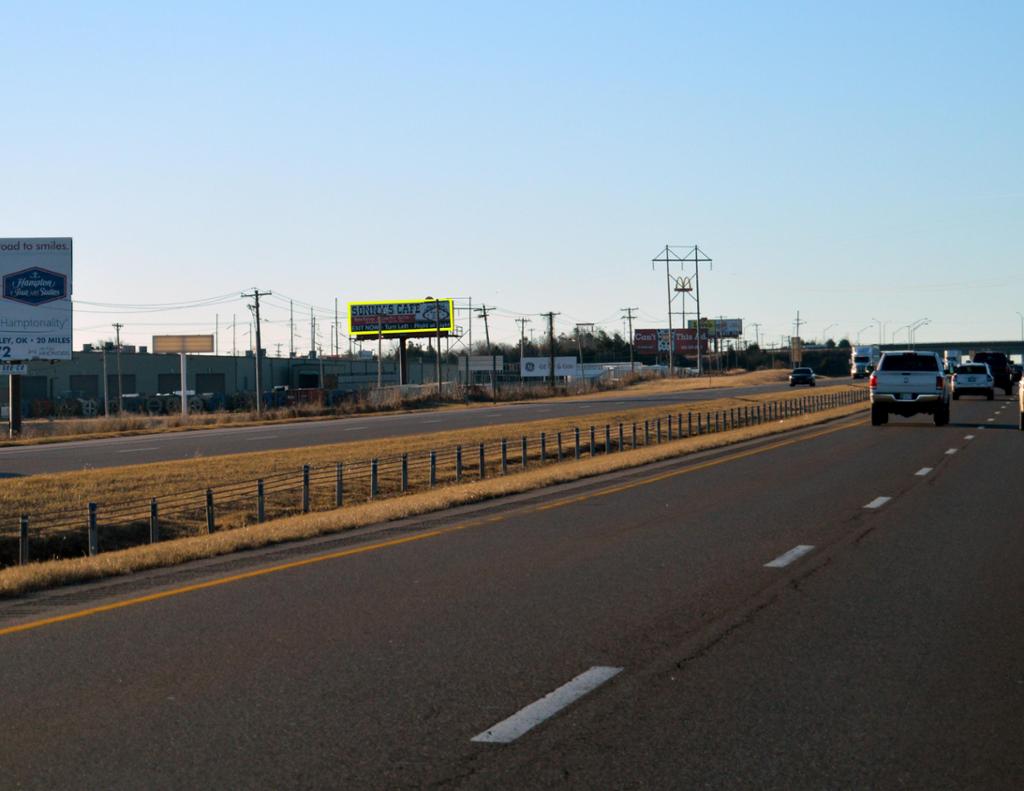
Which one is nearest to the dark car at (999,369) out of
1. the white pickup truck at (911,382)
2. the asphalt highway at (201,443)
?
the asphalt highway at (201,443)

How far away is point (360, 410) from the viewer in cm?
7831

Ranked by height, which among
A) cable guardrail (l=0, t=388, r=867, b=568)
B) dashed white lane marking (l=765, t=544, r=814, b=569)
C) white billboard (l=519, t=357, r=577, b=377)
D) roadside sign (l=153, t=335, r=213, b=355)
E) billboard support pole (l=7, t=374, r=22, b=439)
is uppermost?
roadside sign (l=153, t=335, r=213, b=355)

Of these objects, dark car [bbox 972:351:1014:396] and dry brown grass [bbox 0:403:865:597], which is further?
dark car [bbox 972:351:1014:396]

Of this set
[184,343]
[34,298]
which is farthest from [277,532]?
[184,343]

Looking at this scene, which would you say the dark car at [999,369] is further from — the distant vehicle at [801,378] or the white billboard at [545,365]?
the white billboard at [545,365]

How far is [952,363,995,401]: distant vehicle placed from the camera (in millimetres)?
68062

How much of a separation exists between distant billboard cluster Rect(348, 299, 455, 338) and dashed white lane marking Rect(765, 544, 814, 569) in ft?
337

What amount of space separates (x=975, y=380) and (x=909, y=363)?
28.1m

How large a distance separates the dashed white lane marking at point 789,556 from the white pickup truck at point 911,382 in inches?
1122

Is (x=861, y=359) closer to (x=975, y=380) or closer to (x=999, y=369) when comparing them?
(x=999, y=369)

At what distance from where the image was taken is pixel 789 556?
13.5 m

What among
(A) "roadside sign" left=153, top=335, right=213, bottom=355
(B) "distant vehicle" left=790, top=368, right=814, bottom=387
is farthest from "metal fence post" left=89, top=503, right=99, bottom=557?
(B) "distant vehicle" left=790, top=368, right=814, bottom=387

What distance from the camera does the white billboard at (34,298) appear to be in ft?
180

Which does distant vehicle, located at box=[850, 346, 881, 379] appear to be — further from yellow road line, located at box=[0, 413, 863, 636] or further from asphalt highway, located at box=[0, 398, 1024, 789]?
asphalt highway, located at box=[0, 398, 1024, 789]
